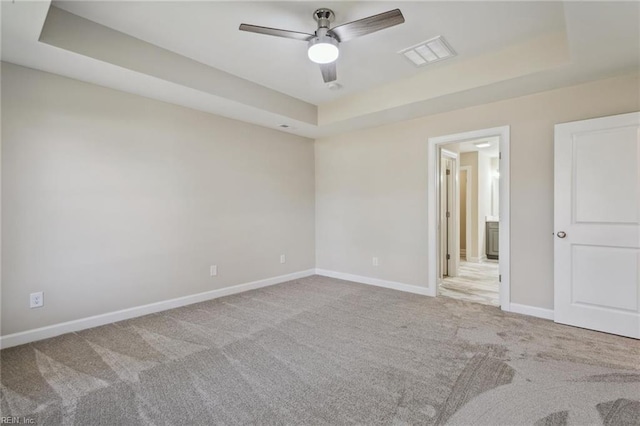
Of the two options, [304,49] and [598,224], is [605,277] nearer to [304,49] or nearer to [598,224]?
[598,224]

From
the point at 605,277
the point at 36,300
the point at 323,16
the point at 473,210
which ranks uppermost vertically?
the point at 323,16

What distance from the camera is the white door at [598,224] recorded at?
2.76 metres

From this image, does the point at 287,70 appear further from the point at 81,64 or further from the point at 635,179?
the point at 635,179

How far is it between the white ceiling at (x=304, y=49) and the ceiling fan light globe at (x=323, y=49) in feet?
0.89

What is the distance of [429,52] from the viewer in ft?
9.70

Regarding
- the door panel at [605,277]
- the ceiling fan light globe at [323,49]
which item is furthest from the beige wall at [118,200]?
the door panel at [605,277]

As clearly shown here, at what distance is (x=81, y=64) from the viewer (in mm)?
2641

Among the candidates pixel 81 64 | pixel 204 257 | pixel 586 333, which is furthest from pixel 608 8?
pixel 204 257

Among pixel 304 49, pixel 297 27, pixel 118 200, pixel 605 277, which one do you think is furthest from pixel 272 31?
pixel 605 277

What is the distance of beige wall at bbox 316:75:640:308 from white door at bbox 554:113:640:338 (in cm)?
18

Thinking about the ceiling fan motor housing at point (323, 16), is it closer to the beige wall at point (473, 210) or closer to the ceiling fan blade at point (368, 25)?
the ceiling fan blade at point (368, 25)

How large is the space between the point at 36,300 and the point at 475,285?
530cm

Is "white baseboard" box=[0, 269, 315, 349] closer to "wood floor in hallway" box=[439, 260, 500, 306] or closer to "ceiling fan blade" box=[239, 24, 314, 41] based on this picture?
A: "wood floor in hallway" box=[439, 260, 500, 306]

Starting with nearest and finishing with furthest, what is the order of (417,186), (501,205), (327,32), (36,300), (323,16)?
1. (327,32)
2. (323,16)
3. (36,300)
4. (501,205)
5. (417,186)
